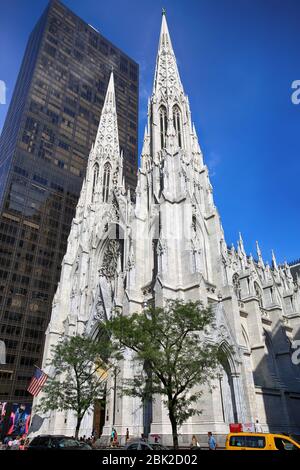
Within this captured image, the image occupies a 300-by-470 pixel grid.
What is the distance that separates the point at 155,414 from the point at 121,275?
515 inches

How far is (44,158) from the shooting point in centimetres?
6494

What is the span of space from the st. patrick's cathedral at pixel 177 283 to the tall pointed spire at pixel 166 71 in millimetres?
229

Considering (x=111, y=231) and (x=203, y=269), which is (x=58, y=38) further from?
(x=203, y=269)

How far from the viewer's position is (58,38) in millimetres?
84125

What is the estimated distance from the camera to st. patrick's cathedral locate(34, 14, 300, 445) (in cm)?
2470

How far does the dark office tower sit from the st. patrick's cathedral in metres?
15.6

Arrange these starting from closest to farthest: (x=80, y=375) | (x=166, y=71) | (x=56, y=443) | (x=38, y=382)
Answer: (x=56, y=443)
(x=80, y=375)
(x=38, y=382)
(x=166, y=71)

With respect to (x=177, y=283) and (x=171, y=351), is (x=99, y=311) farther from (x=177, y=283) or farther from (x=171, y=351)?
(x=171, y=351)

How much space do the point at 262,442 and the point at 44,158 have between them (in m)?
62.7

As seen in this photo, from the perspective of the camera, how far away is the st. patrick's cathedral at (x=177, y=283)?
24703 mm

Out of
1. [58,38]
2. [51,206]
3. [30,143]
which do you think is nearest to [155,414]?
[51,206]

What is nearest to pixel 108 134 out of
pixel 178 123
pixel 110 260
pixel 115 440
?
pixel 178 123

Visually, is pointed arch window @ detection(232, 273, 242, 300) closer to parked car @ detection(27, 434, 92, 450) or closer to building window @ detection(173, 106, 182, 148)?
building window @ detection(173, 106, 182, 148)

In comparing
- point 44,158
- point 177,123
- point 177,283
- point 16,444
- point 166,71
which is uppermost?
point 44,158
